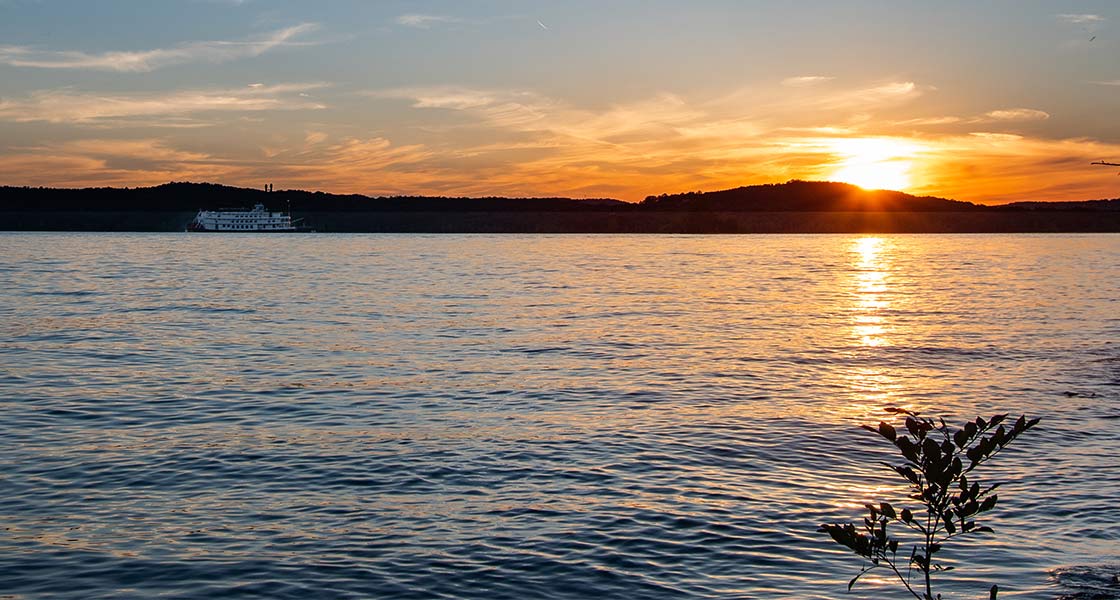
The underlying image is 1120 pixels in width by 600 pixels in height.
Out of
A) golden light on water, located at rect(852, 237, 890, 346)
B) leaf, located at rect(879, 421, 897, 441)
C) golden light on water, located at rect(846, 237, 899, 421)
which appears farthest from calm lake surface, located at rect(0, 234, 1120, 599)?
leaf, located at rect(879, 421, 897, 441)

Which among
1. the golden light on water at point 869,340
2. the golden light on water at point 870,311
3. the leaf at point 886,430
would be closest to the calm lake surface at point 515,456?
the golden light on water at point 869,340

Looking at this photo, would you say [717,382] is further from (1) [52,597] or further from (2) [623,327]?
(1) [52,597]

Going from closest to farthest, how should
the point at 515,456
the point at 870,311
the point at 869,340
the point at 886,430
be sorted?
the point at 886,430 → the point at 515,456 → the point at 869,340 → the point at 870,311

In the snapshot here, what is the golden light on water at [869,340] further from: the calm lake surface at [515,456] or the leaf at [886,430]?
the leaf at [886,430]

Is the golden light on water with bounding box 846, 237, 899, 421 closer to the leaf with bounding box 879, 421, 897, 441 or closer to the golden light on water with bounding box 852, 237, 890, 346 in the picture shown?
the golden light on water with bounding box 852, 237, 890, 346

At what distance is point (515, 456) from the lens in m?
17.0

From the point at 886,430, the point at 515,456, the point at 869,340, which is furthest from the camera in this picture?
the point at 869,340

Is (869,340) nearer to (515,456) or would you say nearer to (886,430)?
(515,456)

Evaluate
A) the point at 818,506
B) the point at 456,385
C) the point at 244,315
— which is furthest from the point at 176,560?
the point at 244,315

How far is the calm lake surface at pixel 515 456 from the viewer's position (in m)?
11.5

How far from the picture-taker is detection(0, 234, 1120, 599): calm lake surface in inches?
451

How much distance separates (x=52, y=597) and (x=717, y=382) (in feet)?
56.3

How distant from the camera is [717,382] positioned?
2539cm

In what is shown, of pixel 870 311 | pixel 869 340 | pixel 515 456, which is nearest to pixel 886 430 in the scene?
pixel 515 456
